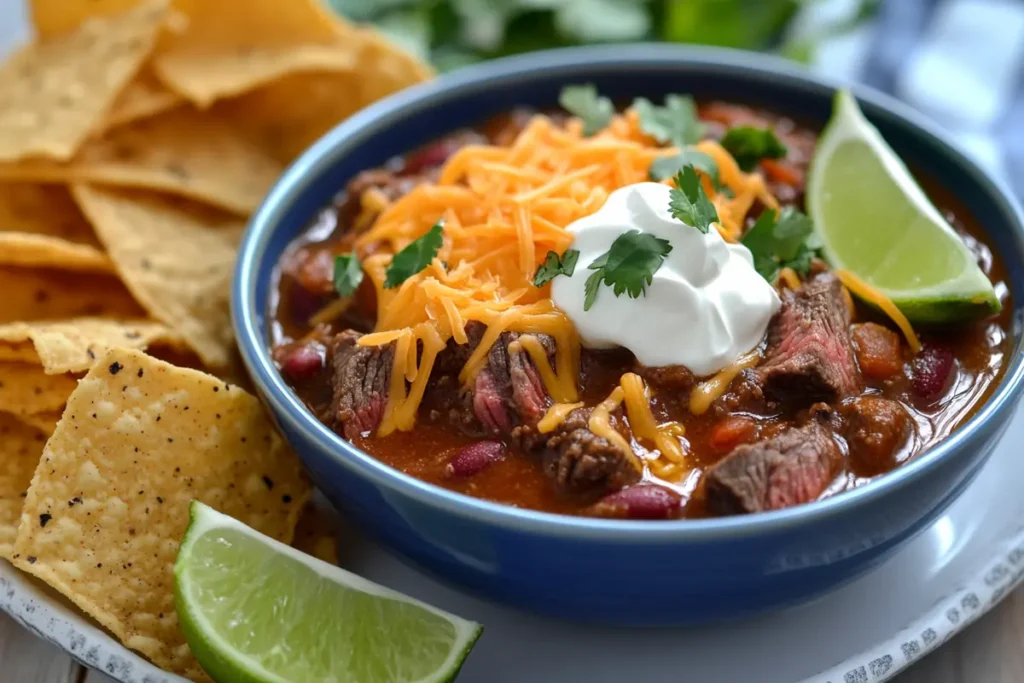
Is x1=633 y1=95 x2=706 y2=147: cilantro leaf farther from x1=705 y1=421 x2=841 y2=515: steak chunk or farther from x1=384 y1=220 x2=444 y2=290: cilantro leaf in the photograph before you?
x1=705 y1=421 x2=841 y2=515: steak chunk

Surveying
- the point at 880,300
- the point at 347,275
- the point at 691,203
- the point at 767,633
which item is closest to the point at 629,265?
the point at 691,203

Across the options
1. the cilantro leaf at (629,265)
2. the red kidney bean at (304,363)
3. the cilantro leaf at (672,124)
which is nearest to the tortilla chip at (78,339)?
the red kidney bean at (304,363)

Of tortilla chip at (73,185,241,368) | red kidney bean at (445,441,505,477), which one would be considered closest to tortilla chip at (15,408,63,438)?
tortilla chip at (73,185,241,368)

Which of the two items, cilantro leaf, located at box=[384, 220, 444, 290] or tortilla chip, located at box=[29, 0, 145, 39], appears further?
tortilla chip, located at box=[29, 0, 145, 39]

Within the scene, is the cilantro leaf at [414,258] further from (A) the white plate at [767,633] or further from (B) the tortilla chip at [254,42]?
(B) the tortilla chip at [254,42]

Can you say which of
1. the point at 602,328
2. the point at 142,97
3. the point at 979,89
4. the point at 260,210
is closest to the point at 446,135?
the point at 260,210
